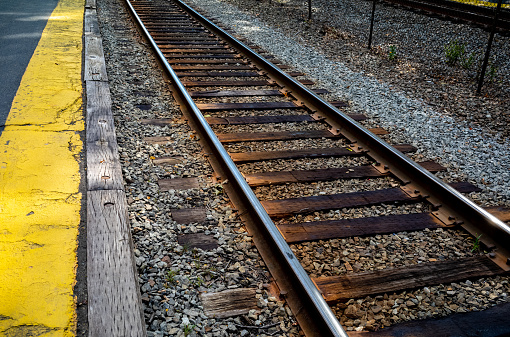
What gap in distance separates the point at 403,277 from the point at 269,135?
2315mm

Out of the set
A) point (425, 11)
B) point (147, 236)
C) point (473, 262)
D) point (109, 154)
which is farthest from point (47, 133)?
point (425, 11)

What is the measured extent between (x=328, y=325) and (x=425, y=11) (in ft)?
41.4

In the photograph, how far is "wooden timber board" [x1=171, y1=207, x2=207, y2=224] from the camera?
296 cm

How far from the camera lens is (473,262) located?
2.65 metres

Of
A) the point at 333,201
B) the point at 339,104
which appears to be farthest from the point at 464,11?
the point at 333,201

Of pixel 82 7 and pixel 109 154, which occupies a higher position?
pixel 82 7

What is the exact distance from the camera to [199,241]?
9.04ft

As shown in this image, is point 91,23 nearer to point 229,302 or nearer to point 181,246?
point 181,246

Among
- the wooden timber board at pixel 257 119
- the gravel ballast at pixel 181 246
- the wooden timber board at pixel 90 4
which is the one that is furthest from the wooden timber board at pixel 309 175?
the wooden timber board at pixel 90 4

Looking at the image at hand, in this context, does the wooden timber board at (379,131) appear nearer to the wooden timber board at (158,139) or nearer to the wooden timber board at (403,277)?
the wooden timber board at (403,277)

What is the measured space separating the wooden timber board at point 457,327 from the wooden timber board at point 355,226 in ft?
2.60

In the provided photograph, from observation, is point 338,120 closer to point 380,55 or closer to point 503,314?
point 503,314

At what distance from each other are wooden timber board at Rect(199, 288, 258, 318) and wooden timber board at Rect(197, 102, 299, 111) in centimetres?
303

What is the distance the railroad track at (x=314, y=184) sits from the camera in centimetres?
246
